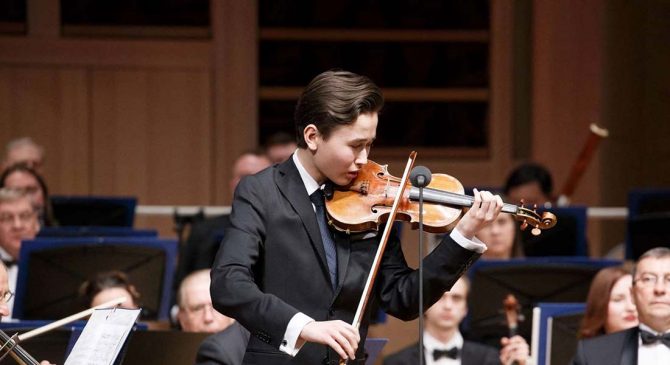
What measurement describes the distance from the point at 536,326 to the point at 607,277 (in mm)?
484

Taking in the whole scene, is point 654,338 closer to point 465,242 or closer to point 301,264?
point 465,242

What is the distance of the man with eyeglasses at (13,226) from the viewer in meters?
5.40

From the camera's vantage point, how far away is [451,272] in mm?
2633

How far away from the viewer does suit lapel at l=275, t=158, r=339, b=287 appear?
2656 mm

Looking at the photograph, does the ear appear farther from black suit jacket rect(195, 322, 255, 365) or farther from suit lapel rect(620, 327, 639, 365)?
suit lapel rect(620, 327, 639, 365)

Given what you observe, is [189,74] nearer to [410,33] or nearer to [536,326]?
[410,33]

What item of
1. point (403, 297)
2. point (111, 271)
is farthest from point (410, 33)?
point (403, 297)

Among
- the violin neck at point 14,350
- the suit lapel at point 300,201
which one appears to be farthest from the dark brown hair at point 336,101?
the violin neck at point 14,350

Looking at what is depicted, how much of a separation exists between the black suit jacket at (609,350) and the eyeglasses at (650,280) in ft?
0.47

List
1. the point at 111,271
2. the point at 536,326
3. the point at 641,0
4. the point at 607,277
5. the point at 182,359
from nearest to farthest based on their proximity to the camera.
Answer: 1. the point at 182,359
2. the point at 536,326
3. the point at 607,277
4. the point at 111,271
5. the point at 641,0

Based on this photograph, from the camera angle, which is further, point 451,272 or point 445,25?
point 445,25

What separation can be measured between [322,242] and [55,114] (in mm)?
5419

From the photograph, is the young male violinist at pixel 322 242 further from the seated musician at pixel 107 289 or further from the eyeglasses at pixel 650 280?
the seated musician at pixel 107 289

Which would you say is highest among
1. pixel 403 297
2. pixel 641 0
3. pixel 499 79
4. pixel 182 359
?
pixel 641 0
